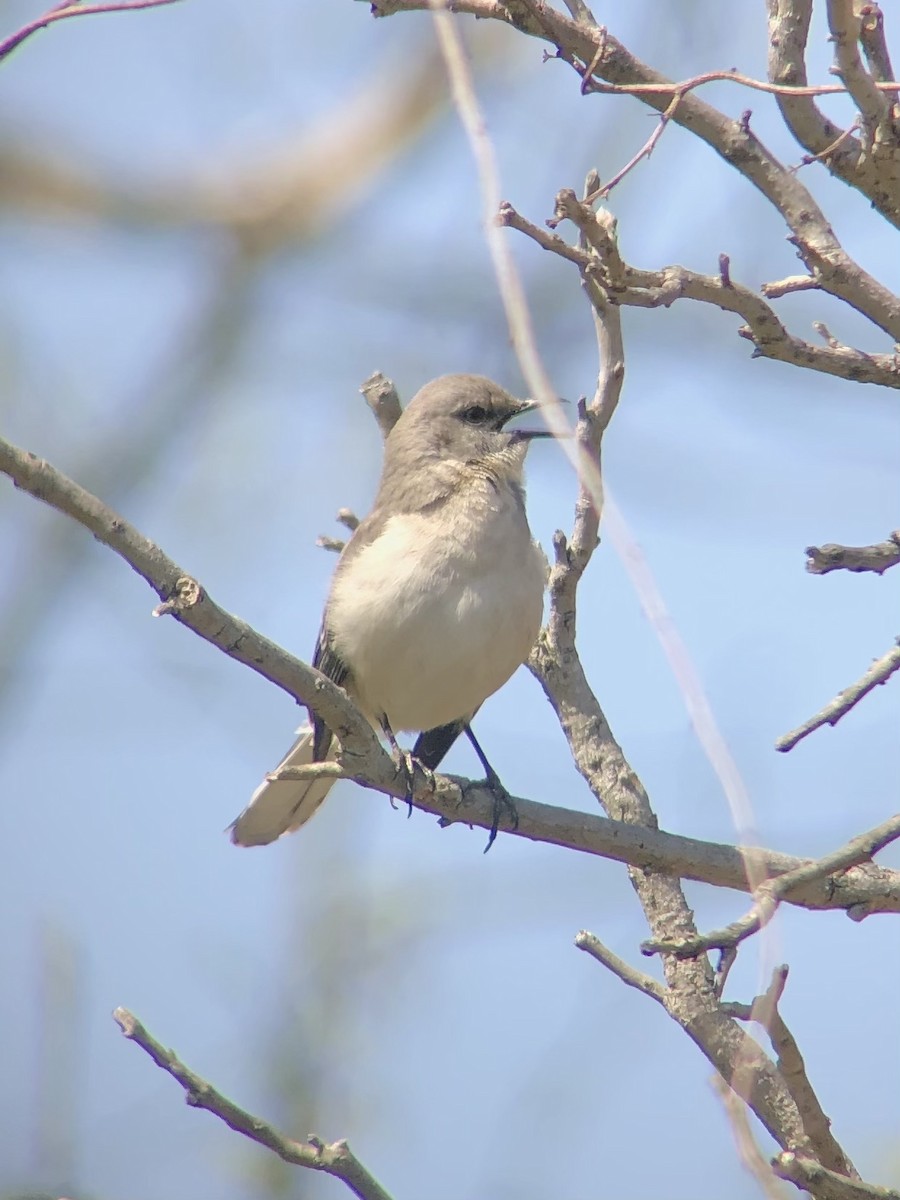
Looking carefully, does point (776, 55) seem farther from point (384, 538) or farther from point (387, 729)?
point (387, 729)

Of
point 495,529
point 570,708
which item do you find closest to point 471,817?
point 570,708

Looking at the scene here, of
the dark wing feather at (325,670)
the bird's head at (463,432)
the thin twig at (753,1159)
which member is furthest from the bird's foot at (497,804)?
Answer: the thin twig at (753,1159)

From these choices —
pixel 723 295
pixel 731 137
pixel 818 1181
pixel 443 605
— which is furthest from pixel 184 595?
pixel 443 605

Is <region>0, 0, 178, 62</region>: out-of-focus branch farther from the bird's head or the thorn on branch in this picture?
the bird's head

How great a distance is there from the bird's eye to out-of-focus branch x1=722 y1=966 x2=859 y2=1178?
10.1ft

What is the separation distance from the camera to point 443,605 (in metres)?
4.34

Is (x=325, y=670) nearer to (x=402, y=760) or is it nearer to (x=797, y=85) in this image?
(x=402, y=760)

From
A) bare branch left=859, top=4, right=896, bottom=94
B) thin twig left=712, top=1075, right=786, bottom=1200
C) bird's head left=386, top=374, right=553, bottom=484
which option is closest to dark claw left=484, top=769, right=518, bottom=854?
bird's head left=386, top=374, right=553, bottom=484

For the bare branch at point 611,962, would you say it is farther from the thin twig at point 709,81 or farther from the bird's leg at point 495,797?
the thin twig at point 709,81

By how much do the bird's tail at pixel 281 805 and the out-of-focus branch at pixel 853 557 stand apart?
2704 millimetres

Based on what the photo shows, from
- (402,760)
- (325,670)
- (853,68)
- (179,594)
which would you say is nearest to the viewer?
(853,68)

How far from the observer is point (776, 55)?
2.61 meters

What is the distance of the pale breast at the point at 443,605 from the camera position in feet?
14.1

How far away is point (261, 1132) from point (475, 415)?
10.8 feet
